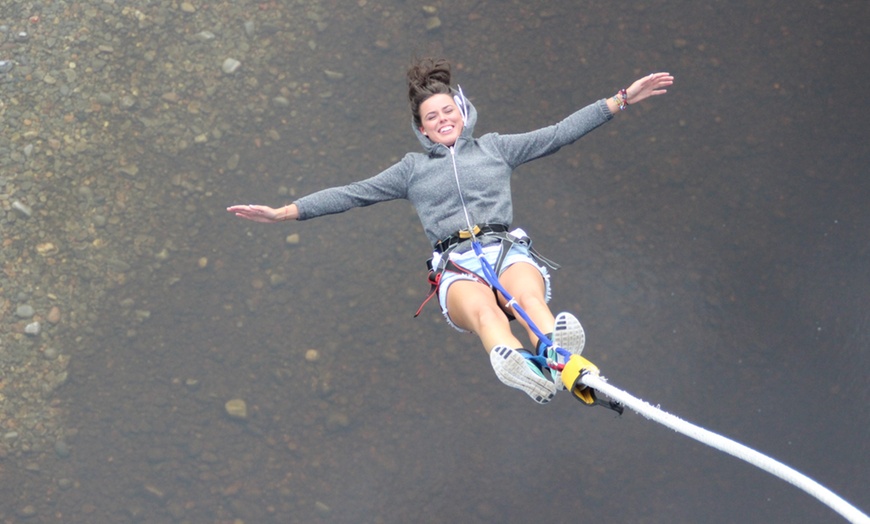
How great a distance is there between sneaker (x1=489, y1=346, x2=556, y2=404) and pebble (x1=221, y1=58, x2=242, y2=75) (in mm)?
2851

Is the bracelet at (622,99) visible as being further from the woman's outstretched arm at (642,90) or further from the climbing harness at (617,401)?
the climbing harness at (617,401)

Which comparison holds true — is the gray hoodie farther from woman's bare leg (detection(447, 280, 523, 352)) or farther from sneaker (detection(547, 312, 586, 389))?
sneaker (detection(547, 312, 586, 389))

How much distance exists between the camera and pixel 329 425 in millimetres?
5320

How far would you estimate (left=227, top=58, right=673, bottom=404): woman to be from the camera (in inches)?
157

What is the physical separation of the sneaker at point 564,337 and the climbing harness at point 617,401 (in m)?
0.02

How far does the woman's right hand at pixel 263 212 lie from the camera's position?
3.86 metres

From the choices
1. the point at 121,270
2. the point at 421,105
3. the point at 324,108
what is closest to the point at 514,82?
the point at 324,108

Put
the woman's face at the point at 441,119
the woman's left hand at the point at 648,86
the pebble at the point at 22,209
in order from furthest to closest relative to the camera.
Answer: the pebble at the point at 22,209
the woman's face at the point at 441,119
the woman's left hand at the point at 648,86

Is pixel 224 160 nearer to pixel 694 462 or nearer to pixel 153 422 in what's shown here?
pixel 153 422

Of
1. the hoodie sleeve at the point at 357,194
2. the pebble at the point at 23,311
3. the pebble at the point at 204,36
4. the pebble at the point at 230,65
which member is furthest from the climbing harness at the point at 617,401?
the pebble at the point at 23,311

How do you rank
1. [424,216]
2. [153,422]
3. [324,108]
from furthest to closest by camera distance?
[324,108] < [153,422] < [424,216]

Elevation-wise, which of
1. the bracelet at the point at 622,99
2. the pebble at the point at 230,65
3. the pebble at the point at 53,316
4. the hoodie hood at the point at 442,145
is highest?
the pebble at the point at 230,65

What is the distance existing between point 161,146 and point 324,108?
0.88 metres

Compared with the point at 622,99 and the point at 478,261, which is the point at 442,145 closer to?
the point at 478,261
